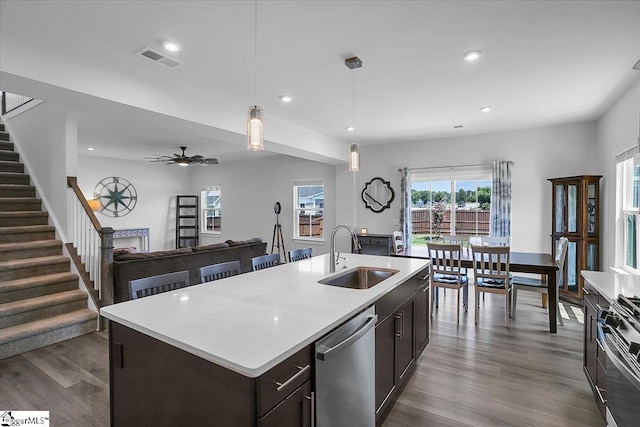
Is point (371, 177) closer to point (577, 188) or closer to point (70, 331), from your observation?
point (577, 188)

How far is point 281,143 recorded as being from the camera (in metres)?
5.02

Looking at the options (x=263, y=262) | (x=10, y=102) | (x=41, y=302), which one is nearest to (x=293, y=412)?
(x=263, y=262)

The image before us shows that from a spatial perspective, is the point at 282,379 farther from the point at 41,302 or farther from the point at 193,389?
the point at 41,302

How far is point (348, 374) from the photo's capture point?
1.60 m

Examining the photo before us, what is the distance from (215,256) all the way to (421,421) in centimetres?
355

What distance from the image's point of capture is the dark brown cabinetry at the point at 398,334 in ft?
6.67

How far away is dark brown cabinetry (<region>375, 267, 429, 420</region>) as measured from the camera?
2.03m

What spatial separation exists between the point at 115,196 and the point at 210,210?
244 cm

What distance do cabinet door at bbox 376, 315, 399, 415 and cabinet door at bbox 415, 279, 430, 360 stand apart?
599mm

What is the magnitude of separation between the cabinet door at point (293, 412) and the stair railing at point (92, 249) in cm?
343

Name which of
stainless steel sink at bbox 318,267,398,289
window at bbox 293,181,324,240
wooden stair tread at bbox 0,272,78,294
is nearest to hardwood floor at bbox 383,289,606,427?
stainless steel sink at bbox 318,267,398,289

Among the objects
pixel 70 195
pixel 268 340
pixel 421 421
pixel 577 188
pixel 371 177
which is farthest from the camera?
pixel 371 177

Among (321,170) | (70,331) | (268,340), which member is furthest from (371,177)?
(268,340)

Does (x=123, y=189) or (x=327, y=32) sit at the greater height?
(x=327, y=32)
